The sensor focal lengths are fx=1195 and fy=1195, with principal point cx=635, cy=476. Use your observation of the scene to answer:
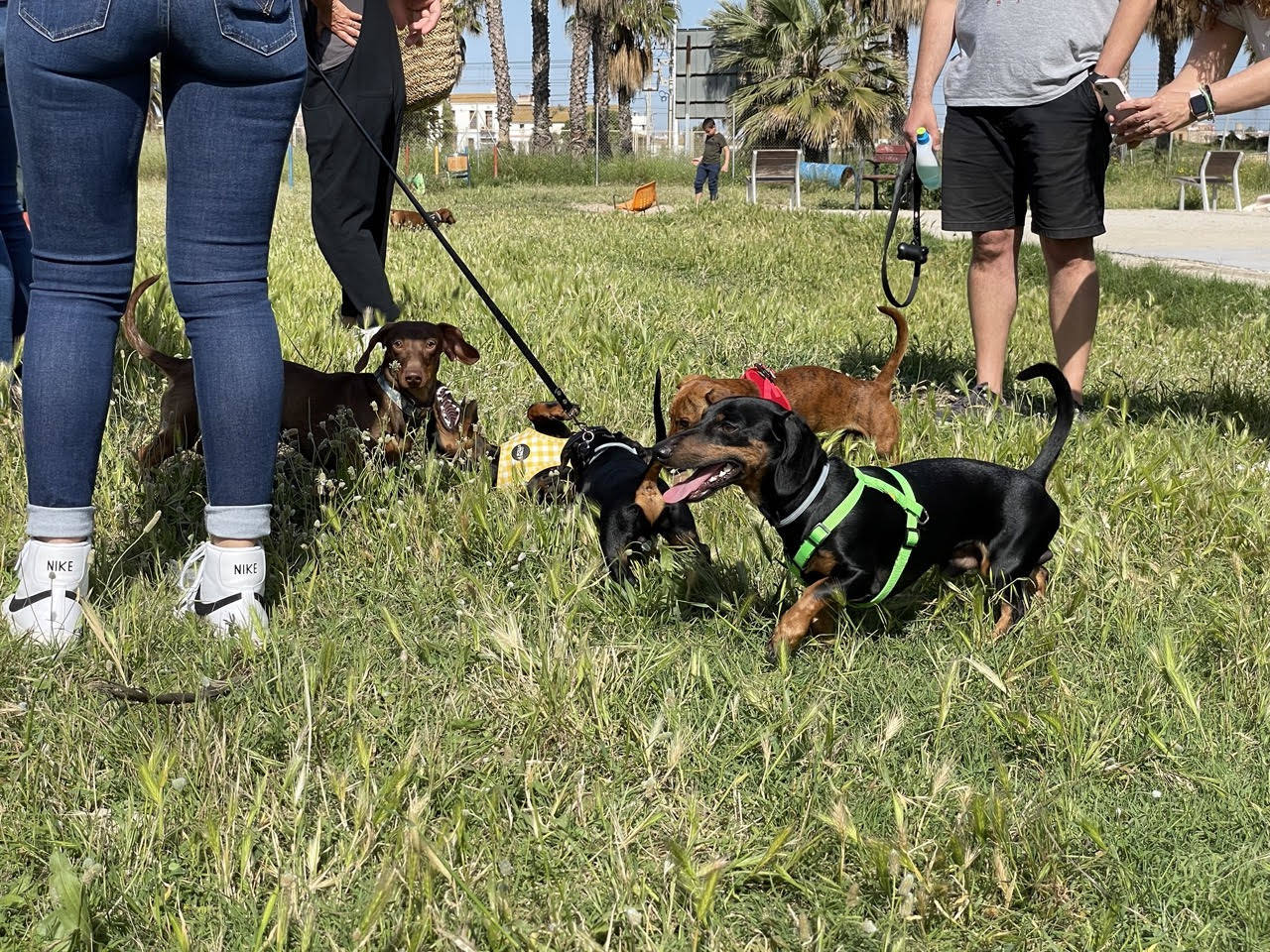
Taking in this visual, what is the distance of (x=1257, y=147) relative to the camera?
3416 cm

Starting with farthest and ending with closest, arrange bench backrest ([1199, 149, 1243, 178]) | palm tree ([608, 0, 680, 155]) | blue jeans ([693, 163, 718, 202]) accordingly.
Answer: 1. palm tree ([608, 0, 680, 155])
2. blue jeans ([693, 163, 718, 202])
3. bench backrest ([1199, 149, 1243, 178])

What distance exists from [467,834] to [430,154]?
124 feet

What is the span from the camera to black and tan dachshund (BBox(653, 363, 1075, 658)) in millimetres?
2633

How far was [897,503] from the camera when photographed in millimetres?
2721

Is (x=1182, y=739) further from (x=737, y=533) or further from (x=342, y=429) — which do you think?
(x=342, y=429)

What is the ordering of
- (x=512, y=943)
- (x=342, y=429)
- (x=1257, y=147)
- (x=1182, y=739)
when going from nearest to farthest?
1. (x=512, y=943)
2. (x=1182, y=739)
3. (x=342, y=429)
4. (x=1257, y=147)

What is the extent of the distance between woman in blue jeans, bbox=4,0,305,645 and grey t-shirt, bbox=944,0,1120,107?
304 cm

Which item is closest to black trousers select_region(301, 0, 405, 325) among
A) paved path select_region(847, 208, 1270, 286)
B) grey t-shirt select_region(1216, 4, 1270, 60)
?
grey t-shirt select_region(1216, 4, 1270, 60)

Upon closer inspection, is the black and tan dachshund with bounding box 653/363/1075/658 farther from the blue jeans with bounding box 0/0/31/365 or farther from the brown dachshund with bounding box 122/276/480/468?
the blue jeans with bounding box 0/0/31/365

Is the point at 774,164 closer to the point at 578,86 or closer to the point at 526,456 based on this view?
the point at 578,86

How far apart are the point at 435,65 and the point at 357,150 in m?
2.33

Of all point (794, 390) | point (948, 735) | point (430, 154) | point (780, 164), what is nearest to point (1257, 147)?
point (780, 164)

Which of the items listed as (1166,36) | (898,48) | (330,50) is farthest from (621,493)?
(1166,36)

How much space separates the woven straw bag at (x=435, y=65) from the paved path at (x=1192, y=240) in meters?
4.07
